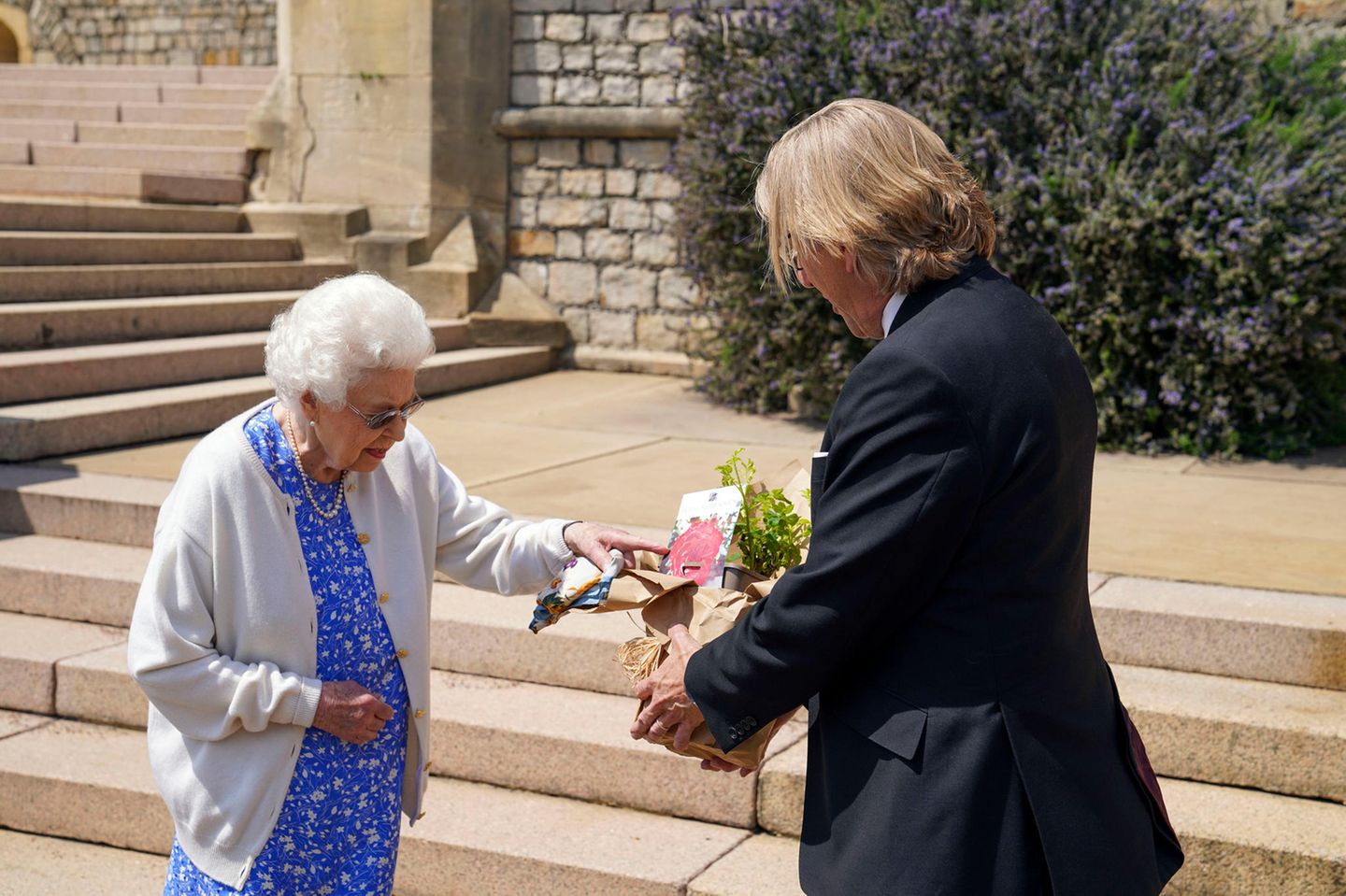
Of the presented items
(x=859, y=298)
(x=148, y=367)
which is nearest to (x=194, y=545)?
(x=859, y=298)

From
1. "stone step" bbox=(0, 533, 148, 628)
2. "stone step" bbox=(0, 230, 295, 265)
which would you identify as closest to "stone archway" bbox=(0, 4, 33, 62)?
"stone step" bbox=(0, 230, 295, 265)

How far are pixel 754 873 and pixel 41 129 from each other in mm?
9891

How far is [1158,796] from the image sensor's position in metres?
2.10

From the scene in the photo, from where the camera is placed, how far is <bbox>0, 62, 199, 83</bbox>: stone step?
12148 millimetres

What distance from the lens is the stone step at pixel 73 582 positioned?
4691 millimetres

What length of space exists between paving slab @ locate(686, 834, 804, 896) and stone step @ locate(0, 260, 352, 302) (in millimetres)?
5777

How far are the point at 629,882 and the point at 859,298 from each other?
5.94 feet

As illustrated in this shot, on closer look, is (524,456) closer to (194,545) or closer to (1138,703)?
(1138,703)

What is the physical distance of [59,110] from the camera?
1148 cm

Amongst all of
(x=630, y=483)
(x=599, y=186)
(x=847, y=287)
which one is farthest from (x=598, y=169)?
(x=847, y=287)

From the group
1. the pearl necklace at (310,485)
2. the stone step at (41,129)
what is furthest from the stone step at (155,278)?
the pearl necklace at (310,485)

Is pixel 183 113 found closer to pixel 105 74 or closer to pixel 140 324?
pixel 105 74

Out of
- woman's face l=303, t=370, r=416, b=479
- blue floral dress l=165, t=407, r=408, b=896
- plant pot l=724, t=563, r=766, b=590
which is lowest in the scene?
blue floral dress l=165, t=407, r=408, b=896

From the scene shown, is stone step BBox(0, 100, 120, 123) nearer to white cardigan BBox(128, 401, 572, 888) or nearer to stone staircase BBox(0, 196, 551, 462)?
stone staircase BBox(0, 196, 551, 462)
